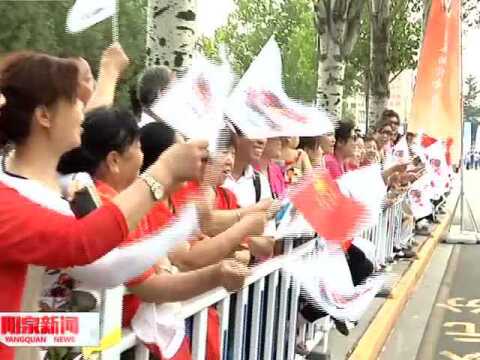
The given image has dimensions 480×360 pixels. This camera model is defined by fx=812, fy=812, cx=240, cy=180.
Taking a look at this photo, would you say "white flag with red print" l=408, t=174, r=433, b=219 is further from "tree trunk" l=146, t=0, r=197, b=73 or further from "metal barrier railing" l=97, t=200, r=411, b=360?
"tree trunk" l=146, t=0, r=197, b=73

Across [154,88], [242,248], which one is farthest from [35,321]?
[154,88]

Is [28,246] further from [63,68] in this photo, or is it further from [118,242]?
[63,68]

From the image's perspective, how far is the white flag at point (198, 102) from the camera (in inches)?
84.1

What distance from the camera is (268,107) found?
2660 mm

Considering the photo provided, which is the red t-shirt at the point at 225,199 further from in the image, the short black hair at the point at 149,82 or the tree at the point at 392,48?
the tree at the point at 392,48

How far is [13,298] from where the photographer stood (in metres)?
1.94

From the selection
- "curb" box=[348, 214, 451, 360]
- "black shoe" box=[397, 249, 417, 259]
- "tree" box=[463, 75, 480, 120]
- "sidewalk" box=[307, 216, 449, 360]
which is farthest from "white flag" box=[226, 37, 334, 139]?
"tree" box=[463, 75, 480, 120]

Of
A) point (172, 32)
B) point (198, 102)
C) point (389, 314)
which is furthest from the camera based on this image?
point (389, 314)

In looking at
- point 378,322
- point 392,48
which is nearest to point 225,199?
point 378,322

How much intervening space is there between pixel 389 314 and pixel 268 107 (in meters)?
4.78

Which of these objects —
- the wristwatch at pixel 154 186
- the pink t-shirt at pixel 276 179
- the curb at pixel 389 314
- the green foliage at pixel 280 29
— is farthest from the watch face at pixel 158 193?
the green foliage at pixel 280 29

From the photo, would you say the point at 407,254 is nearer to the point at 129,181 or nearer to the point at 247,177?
the point at 247,177

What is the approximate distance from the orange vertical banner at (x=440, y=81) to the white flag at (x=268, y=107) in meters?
7.44

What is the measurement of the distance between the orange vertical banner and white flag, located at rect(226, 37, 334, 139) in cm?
744
